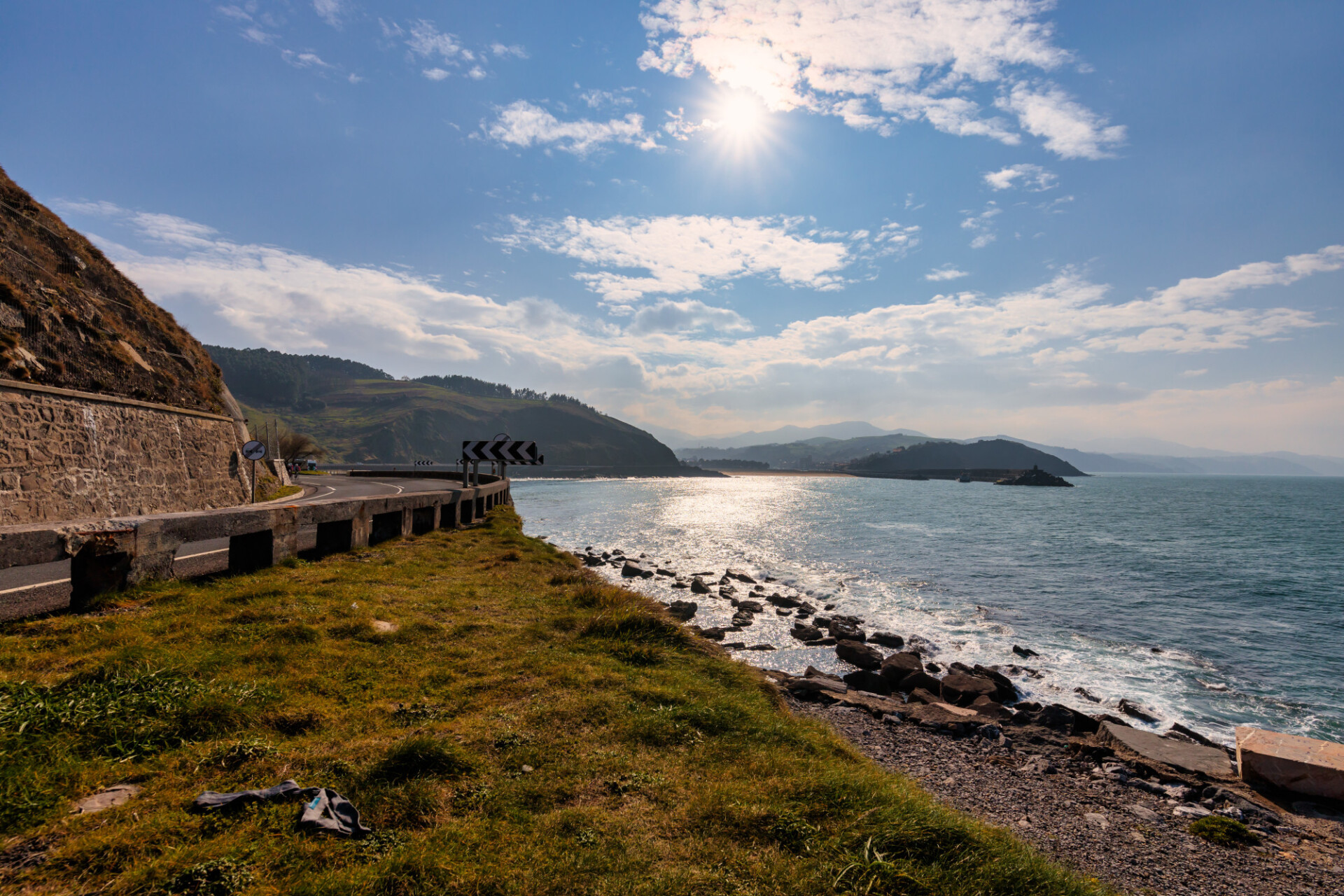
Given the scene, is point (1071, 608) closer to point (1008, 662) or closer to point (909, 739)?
point (1008, 662)

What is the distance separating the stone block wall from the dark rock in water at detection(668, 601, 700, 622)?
17.9 metres

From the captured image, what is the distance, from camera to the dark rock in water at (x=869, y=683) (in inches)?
589

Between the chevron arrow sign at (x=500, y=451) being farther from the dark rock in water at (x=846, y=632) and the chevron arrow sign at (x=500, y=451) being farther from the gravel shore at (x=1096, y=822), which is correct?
the gravel shore at (x=1096, y=822)

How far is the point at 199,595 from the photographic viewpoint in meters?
7.83

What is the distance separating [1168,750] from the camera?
36.5 ft

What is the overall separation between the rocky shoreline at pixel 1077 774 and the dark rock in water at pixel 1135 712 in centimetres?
4

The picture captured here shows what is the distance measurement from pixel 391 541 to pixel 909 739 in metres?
13.8

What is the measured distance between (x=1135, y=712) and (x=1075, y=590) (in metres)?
17.8

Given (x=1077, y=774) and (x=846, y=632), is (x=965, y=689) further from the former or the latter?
(x=846, y=632)

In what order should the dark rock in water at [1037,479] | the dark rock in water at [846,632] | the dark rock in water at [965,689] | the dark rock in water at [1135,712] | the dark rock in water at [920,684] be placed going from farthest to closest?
the dark rock in water at [1037,479] → the dark rock in water at [846,632] → the dark rock in water at [920,684] → the dark rock in water at [965,689] → the dark rock in water at [1135,712]

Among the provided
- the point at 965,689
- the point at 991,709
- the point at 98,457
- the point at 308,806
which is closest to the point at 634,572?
the point at 965,689

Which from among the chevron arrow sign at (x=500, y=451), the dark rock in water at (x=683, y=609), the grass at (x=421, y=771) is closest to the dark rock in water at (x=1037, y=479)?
the dark rock in water at (x=683, y=609)

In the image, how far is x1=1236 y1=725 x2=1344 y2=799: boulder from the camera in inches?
366

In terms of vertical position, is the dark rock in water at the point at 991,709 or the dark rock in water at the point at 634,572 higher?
the dark rock in water at the point at 991,709
